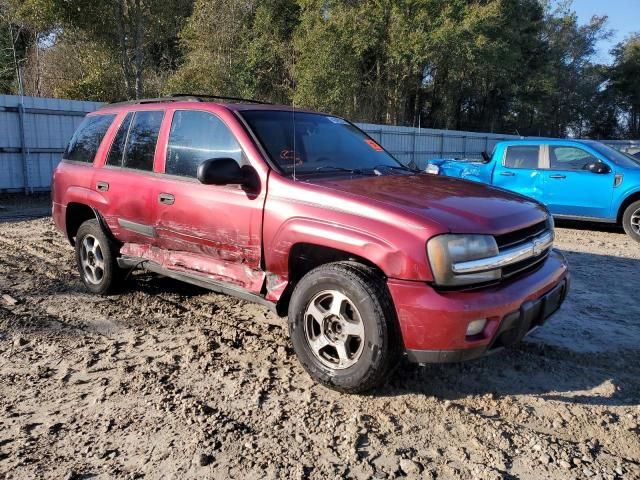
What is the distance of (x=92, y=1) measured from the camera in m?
15.3

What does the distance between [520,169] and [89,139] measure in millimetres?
7534

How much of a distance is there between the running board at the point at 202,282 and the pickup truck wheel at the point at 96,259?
0.16 m

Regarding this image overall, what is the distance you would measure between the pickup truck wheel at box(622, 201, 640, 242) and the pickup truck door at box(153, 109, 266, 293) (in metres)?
7.37

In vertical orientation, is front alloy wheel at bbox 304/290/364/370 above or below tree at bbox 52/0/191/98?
below

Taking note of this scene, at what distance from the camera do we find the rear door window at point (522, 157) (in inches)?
383

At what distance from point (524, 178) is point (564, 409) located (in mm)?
7307

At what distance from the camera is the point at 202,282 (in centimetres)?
409

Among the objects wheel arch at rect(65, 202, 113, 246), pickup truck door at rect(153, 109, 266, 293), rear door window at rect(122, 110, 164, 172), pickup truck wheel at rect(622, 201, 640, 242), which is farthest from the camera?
pickup truck wheel at rect(622, 201, 640, 242)

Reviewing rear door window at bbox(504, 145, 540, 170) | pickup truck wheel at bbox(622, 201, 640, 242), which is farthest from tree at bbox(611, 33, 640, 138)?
pickup truck wheel at bbox(622, 201, 640, 242)

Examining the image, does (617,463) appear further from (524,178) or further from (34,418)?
(524,178)

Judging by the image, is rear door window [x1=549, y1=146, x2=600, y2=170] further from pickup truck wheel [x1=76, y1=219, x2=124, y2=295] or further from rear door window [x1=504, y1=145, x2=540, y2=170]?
pickup truck wheel [x1=76, y1=219, x2=124, y2=295]

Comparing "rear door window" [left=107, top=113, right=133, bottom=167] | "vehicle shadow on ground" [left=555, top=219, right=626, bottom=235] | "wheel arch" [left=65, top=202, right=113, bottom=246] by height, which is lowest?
"vehicle shadow on ground" [left=555, top=219, right=626, bottom=235]

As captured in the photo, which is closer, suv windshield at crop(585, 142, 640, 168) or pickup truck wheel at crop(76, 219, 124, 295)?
pickup truck wheel at crop(76, 219, 124, 295)

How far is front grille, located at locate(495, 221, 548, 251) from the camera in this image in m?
3.14
